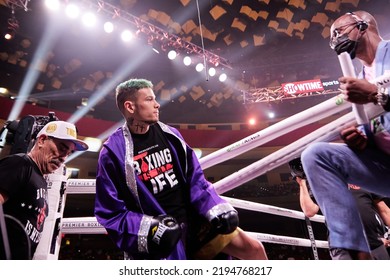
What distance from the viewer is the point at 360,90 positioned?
959 mm

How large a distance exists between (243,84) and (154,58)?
10.1ft

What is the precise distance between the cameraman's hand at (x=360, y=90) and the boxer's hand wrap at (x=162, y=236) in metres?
0.75

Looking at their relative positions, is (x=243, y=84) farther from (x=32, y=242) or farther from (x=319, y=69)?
(x=32, y=242)

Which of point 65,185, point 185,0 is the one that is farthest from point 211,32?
point 65,185

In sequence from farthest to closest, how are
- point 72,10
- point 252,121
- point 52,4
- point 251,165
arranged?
1. point 252,121
2. point 72,10
3. point 52,4
4. point 251,165

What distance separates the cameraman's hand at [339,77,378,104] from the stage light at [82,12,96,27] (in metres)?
5.46

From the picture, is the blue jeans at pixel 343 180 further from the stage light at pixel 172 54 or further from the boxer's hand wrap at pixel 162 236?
the stage light at pixel 172 54

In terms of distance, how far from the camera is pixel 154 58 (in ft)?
32.1

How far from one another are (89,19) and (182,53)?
2.44 m

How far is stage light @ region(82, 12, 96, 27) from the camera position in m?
5.44

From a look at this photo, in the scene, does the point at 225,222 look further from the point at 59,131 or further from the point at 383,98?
the point at 59,131

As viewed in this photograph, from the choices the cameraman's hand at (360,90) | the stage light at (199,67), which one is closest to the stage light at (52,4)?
the stage light at (199,67)

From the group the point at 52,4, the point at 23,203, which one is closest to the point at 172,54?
the point at 52,4

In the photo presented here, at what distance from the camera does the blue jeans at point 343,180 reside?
34.5 inches
